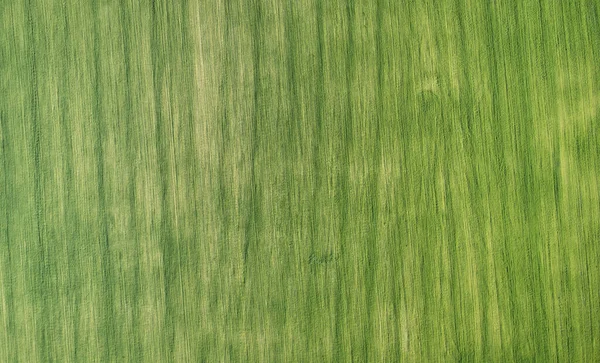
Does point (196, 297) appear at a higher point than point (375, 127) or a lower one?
lower

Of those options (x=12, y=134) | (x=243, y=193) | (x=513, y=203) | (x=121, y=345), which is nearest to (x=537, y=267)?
(x=513, y=203)

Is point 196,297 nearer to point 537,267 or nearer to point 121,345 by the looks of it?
point 121,345

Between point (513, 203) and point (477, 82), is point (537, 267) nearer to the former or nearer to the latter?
point (513, 203)

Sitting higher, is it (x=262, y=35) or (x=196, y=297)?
(x=262, y=35)

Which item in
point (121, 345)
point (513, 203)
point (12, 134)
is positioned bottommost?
point (121, 345)

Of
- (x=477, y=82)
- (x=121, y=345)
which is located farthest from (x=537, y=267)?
(x=121, y=345)
